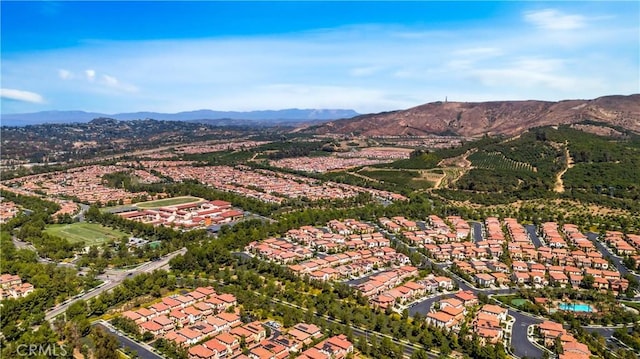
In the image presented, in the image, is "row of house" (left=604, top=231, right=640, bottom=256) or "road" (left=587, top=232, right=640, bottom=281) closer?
"road" (left=587, top=232, right=640, bottom=281)

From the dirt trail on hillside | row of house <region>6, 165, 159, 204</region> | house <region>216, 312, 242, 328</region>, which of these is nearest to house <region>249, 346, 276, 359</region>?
house <region>216, 312, 242, 328</region>

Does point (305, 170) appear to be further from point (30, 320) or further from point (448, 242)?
point (30, 320)

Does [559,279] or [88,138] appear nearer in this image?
[559,279]

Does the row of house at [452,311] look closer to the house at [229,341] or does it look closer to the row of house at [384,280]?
the row of house at [384,280]

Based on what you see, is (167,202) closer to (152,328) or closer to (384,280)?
(152,328)

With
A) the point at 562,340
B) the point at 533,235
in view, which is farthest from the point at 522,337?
the point at 533,235

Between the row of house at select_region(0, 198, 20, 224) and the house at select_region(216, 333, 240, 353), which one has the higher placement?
the row of house at select_region(0, 198, 20, 224)

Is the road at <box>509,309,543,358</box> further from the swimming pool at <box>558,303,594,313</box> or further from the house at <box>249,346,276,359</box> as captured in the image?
the house at <box>249,346,276,359</box>
